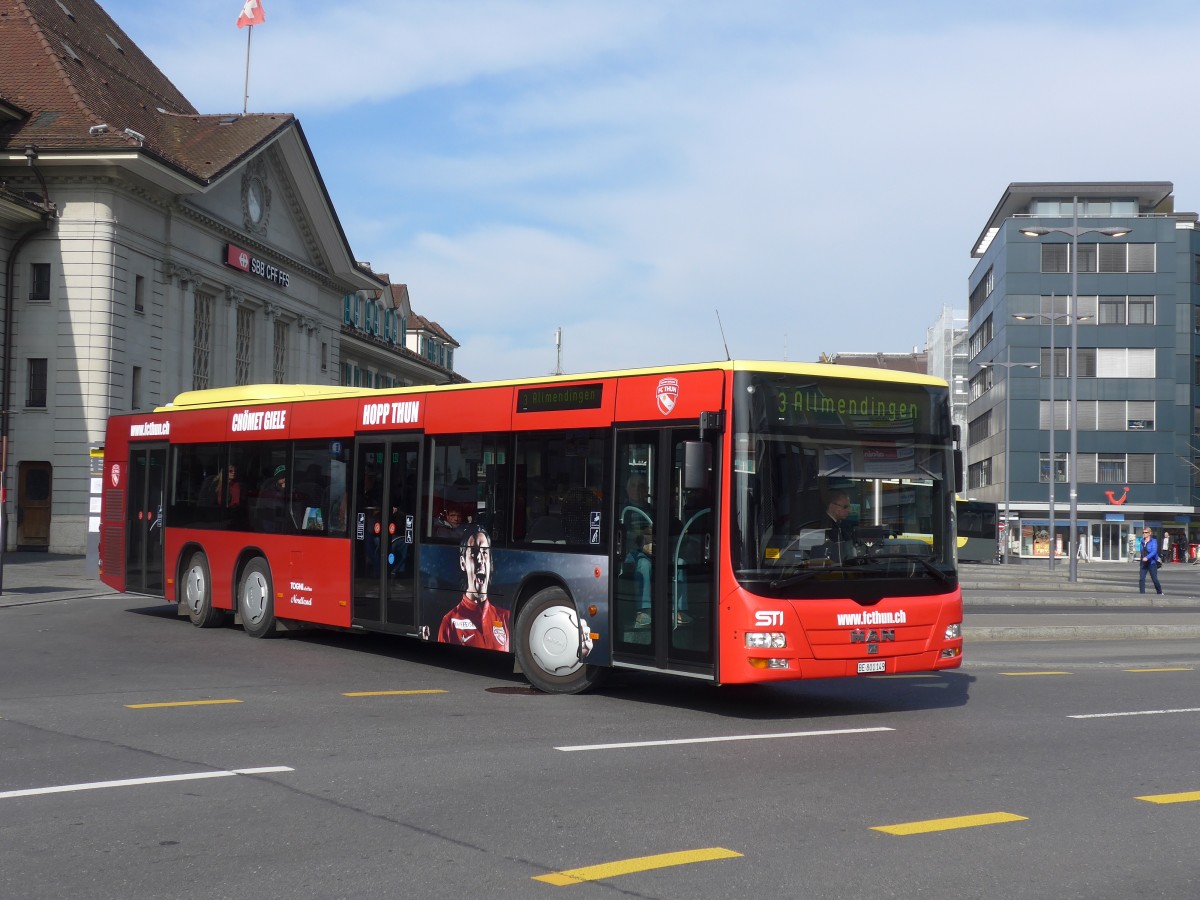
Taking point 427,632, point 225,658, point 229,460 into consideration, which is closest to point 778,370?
point 427,632

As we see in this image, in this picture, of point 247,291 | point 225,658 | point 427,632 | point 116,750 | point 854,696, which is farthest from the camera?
point 247,291

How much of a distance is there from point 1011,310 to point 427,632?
230ft

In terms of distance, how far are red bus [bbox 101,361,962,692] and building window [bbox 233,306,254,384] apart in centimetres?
3545

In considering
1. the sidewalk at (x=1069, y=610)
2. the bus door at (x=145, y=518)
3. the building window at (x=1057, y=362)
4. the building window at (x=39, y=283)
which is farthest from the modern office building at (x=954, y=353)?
the bus door at (x=145, y=518)

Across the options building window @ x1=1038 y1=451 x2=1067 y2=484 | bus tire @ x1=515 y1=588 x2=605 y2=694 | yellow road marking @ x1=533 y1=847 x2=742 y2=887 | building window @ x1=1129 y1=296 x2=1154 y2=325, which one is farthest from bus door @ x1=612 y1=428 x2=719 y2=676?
building window @ x1=1129 y1=296 x2=1154 y2=325

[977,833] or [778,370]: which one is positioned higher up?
[778,370]

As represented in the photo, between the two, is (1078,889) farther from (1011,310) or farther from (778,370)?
(1011,310)

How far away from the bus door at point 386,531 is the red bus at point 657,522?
24mm

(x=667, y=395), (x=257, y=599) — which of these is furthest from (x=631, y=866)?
(x=257, y=599)

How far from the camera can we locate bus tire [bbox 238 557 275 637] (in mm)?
16922

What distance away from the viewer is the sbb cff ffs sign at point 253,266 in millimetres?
47344

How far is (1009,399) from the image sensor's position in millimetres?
76938

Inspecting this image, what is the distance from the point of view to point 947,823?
693cm

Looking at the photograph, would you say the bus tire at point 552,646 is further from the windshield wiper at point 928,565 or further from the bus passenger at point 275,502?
the bus passenger at point 275,502
